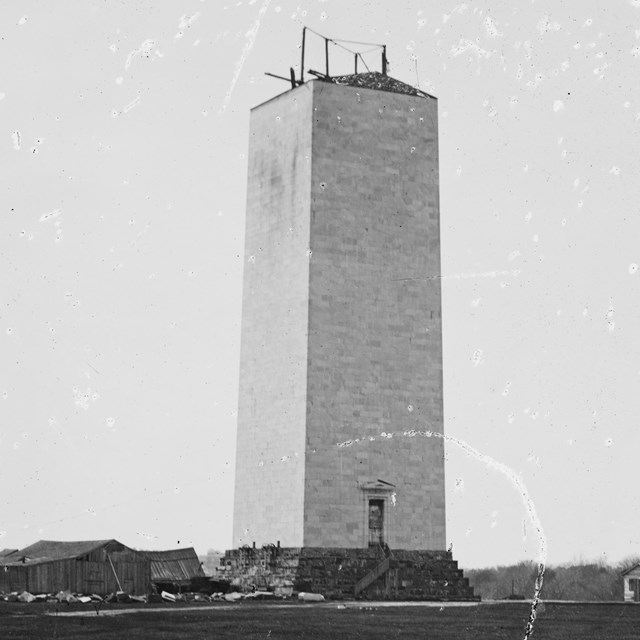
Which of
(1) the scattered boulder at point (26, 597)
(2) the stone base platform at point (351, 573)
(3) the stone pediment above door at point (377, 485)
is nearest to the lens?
(1) the scattered boulder at point (26, 597)

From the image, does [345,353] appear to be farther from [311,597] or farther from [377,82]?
[377,82]

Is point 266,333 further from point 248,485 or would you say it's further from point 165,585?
point 165,585

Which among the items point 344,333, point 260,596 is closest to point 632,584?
point 344,333

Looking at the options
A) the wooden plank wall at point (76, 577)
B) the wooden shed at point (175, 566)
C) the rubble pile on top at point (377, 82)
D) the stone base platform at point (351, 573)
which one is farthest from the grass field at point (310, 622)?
the rubble pile on top at point (377, 82)

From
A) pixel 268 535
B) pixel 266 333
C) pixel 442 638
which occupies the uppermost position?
pixel 266 333

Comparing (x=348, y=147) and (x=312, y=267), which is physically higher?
(x=348, y=147)

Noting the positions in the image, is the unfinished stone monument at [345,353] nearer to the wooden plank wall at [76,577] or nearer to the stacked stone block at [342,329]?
the stacked stone block at [342,329]

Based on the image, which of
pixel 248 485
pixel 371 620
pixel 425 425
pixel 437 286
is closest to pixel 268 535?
pixel 248 485
